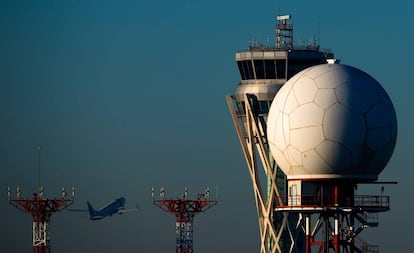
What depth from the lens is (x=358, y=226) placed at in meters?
158

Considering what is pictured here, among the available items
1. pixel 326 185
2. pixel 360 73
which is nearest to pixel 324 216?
pixel 326 185

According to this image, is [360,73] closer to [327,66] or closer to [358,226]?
[327,66]

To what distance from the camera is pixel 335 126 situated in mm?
152375

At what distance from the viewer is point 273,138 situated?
157 metres

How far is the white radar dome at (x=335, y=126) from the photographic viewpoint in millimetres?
152625

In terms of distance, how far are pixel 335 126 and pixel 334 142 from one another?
4.31 feet

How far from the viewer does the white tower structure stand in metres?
153

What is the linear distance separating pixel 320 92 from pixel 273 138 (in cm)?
628

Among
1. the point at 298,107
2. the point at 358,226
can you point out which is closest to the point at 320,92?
the point at 298,107

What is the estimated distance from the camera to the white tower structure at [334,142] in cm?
15275

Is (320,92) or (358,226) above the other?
(320,92)

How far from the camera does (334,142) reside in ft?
500

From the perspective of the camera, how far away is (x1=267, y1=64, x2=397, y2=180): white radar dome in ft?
501

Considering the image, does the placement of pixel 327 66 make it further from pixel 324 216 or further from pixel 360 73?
pixel 324 216
